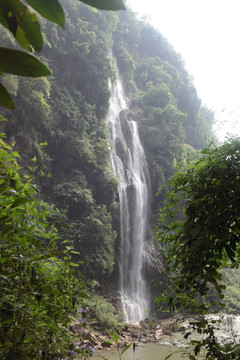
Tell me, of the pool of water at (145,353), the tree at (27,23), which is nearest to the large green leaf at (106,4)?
the tree at (27,23)

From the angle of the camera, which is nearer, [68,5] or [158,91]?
[68,5]

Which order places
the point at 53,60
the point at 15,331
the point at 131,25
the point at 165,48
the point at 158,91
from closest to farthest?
1. the point at 15,331
2. the point at 53,60
3. the point at 158,91
4. the point at 131,25
5. the point at 165,48

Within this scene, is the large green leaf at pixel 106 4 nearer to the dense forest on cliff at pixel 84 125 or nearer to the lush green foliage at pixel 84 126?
the dense forest on cliff at pixel 84 125

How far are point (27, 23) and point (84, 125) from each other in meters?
13.4

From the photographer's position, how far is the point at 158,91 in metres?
21.3

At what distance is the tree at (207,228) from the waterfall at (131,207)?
10394 mm

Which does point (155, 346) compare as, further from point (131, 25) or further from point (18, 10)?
point (131, 25)

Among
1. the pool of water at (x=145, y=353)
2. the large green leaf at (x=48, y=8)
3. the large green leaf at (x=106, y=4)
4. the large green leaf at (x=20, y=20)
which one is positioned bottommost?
the pool of water at (x=145, y=353)

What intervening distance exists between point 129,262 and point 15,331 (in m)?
12.7

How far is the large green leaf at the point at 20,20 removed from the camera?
431 mm

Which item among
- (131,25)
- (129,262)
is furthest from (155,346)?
(131,25)

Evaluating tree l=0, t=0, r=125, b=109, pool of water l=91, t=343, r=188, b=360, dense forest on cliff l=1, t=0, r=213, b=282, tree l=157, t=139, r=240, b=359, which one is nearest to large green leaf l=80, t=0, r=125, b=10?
tree l=0, t=0, r=125, b=109

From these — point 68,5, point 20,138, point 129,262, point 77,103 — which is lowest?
point 129,262

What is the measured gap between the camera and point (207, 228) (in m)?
1.48
